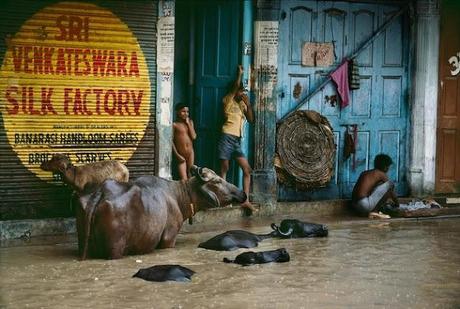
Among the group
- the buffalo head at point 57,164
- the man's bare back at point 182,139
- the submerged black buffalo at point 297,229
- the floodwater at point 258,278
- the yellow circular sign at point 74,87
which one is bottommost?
the floodwater at point 258,278

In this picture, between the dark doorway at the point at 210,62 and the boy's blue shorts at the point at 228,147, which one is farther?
the dark doorway at the point at 210,62

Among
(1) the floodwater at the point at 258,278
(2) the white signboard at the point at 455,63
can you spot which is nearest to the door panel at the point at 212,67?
(1) the floodwater at the point at 258,278

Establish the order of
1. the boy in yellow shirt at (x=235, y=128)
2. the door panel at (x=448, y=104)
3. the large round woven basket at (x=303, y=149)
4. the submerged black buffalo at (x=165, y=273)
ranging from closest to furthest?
1. the submerged black buffalo at (x=165, y=273)
2. the boy in yellow shirt at (x=235, y=128)
3. the large round woven basket at (x=303, y=149)
4. the door panel at (x=448, y=104)

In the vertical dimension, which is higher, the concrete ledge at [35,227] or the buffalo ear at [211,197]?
the buffalo ear at [211,197]

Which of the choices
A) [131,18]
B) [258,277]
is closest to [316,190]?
[131,18]

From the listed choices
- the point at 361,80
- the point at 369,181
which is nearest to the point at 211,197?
the point at 369,181

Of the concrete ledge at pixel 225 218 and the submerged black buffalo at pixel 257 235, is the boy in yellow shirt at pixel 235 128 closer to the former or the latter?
the concrete ledge at pixel 225 218

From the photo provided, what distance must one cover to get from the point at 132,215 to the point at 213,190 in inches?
62.1

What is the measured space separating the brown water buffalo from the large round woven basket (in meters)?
3.01

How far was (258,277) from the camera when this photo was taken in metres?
10.4

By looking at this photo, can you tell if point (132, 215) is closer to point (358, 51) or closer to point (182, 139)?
point (182, 139)

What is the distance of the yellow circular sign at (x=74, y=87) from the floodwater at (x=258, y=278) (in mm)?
1512

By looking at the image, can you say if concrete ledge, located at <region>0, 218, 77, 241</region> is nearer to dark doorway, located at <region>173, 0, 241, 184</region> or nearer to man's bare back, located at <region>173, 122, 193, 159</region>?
man's bare back, located at <region>173, 122, 193, 159</region>

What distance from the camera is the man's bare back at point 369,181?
14.8 metres
